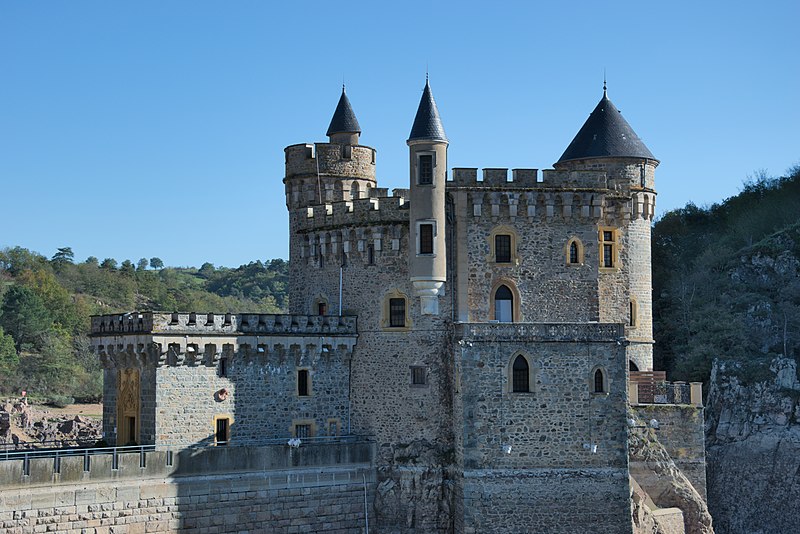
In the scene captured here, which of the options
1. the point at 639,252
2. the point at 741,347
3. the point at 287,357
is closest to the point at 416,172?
the point at 287,357

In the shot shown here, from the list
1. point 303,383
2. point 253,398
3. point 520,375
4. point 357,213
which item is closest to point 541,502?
point 520,375

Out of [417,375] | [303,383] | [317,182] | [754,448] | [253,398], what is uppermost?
[317,182]

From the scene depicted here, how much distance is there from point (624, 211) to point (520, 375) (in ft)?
25.6

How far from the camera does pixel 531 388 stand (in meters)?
37.5

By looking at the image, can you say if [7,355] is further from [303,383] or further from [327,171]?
[303,383]

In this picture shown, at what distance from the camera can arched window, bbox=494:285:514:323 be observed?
39438 mm

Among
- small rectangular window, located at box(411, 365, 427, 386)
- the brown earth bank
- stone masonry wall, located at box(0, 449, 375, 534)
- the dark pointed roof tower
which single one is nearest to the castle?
small rectangular window, located at box(411, 365, 427, 386)

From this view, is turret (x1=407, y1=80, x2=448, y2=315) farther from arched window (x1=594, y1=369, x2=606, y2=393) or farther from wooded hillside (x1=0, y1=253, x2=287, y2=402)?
wooded hillside (x1=0, y1=253, x2=287, y2=402)

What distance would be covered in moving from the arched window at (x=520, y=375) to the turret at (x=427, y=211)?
330 centimetres

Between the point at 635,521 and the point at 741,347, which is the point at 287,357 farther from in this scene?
the point at 741,347

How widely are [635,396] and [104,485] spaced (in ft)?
61.2

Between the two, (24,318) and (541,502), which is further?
(24,318)

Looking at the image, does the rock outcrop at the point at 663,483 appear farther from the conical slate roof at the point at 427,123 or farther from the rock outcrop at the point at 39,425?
the rock outcrop at the point at 39,425

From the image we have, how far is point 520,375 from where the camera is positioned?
37.6 metres
